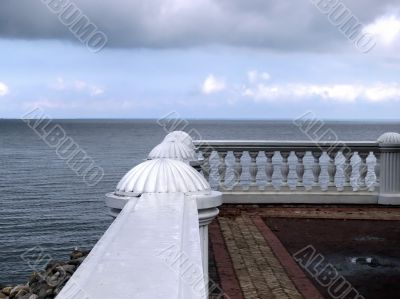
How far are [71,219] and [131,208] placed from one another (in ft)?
74.0

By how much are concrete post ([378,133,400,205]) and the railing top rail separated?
0.60 feet

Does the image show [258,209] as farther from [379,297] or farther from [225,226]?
[379,297]

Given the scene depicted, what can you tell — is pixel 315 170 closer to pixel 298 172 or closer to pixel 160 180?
pixel 298 172

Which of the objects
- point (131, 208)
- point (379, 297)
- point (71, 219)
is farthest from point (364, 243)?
point (71, 219)

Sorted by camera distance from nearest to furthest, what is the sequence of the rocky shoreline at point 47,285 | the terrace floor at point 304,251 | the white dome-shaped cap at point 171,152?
the white dome-shaped cap at point 171,152 → the terrace floor at point 304,251 → the rocky shoreline at point 47,285

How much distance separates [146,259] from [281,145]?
8358mm

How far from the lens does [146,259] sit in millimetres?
1977

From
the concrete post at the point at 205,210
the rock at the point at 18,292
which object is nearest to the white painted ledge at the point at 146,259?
the concrete post at the point at 205,210

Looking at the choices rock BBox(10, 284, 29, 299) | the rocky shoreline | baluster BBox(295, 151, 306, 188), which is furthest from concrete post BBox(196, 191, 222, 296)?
baluster BBox(295, 151, 306, 188)

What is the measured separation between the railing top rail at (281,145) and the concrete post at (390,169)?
0.18 metres

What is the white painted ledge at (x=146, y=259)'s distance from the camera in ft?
5.45

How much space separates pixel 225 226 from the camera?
843 centimetres

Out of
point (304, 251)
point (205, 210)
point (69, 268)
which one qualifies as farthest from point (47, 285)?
point (205, 210)

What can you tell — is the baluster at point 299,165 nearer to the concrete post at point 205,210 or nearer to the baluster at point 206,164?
the baluster at point 206,164
